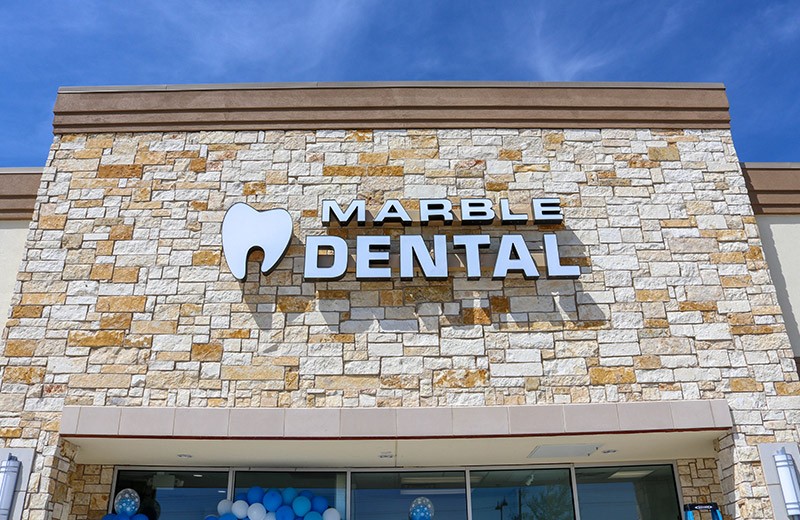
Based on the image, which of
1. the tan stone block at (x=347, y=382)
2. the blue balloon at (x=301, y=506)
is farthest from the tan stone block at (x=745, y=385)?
the blue balloon at (x=301, y=506)

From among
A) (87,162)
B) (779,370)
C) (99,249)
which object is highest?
(87,162)

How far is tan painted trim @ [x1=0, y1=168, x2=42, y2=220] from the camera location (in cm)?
991

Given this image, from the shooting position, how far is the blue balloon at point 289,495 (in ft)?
29.2

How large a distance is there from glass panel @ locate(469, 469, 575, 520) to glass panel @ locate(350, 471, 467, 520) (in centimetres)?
23

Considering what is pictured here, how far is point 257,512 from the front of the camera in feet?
28.5

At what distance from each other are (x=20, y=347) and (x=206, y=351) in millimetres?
2277

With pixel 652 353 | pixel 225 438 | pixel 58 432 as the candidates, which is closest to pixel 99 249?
pixel 58 432

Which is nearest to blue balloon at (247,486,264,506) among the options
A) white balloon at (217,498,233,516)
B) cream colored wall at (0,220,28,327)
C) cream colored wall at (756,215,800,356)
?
white balloon at (217,498,233,516)

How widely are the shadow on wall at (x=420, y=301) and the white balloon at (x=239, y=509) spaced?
2242 mm

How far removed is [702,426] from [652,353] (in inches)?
39.7

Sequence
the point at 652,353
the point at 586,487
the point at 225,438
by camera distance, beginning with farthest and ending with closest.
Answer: the point at 586,487 → the point at 652,353 → the point at 225,438

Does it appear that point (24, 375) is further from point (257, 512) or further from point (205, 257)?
point (257, 512)

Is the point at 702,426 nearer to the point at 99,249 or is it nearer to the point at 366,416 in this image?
the point at 366,416

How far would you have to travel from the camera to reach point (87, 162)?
32.0 ft
